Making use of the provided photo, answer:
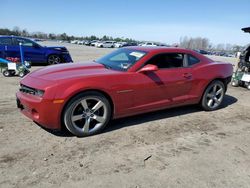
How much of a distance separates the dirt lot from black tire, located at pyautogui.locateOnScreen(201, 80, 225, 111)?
0.59 metres

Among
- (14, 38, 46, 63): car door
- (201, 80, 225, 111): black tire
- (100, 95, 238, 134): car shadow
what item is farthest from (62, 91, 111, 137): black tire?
(14, 38, 46, 63): car door

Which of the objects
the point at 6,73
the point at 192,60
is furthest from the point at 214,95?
the point at 6,73

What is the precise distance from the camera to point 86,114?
4039mm

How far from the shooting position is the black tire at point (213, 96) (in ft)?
18.5

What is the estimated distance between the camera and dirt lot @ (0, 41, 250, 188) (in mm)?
2959

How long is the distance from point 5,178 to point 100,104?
175 centimetres

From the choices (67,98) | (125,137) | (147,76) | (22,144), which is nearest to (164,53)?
(147,76)

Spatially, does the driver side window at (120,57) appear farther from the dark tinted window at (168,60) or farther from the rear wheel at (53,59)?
the rear wheel at (53,59)

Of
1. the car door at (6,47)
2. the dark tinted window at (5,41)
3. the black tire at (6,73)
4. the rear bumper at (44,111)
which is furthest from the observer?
the dark tinted window at (5,41)

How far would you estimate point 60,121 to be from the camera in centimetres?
383

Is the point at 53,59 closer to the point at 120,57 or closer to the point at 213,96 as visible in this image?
the point at 120,57

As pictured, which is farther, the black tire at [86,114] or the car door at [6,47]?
the car door at [6,47]

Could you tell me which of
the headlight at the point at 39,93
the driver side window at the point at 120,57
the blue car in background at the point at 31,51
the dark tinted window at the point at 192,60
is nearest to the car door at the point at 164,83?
the dark tinted window at the point at 192,60

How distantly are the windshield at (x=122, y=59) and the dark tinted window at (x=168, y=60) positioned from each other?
0.27 metres
